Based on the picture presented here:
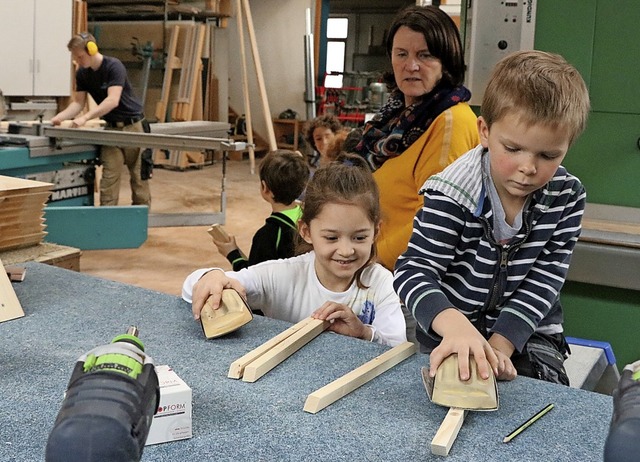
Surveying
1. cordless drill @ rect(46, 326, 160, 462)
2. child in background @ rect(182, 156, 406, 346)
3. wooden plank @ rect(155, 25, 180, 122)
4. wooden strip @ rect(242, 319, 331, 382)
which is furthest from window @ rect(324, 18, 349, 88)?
cordless drill @ rect(46, 326, 160, 462)

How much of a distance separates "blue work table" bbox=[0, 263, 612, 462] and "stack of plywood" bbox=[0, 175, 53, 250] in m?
0.67

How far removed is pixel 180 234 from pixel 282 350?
4.54m

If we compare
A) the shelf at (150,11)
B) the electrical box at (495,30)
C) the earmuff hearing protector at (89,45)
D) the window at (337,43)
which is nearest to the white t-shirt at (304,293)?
the electrical box at (495,30)

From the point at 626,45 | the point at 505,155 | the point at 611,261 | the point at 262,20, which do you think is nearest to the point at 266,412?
the point at 505,155

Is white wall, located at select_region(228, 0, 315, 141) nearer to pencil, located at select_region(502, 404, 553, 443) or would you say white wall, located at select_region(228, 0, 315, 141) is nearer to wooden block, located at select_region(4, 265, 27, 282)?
wooden block, located at select_region(4, 265, 27, 282)

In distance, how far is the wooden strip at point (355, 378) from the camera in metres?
1.07

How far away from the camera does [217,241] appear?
7.93 feet

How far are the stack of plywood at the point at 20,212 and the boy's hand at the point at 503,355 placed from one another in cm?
138

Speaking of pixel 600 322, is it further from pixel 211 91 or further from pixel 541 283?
pixel 211 91

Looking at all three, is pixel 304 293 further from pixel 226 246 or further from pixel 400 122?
pixel 226 246

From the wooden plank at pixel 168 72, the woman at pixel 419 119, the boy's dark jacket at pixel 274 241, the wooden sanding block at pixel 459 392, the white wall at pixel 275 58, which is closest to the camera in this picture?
the wooden sanding block at pixel 459 392

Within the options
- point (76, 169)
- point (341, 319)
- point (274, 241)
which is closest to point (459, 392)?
point (341, 319)

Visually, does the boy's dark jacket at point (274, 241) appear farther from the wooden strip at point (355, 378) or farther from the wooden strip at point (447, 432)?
the wooden strip at point (447, 432)

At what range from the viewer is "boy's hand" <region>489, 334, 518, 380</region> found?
3.97ft
